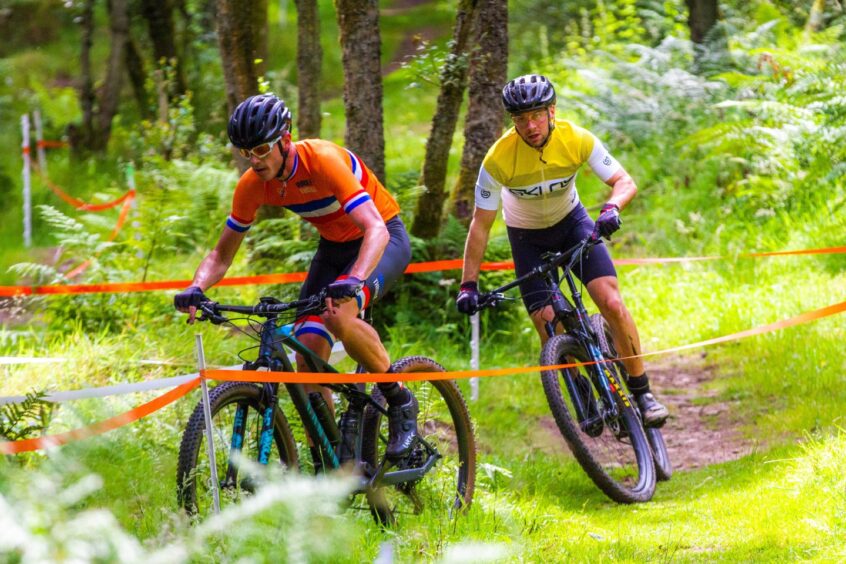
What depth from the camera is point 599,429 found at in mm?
6504

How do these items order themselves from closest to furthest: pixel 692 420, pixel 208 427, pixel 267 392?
pixel 208 427 < pixel 267 392 < pixel 692 420

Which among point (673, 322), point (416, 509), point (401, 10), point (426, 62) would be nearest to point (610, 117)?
point (673, 322)

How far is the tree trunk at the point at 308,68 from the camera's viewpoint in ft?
38.7

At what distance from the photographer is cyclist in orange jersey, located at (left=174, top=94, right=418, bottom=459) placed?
491cm

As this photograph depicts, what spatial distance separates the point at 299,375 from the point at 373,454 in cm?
80

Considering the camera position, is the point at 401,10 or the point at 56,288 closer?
the point at 56,288

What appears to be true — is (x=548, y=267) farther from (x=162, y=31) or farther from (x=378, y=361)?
(x=162, y=31)

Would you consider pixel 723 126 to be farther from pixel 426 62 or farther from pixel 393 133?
pixel 393 133

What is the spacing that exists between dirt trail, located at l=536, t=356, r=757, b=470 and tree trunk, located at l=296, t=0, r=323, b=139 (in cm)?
476

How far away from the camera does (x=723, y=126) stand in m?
11.6

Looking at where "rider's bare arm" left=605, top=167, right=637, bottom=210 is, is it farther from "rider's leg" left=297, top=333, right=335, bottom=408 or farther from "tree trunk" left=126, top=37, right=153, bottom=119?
"tree trunk" left=126, top=37, right=153, bottom=119

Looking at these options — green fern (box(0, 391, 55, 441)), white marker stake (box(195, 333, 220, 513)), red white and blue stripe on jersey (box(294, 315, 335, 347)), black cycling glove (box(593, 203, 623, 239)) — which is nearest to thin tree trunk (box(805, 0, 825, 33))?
black cycling glove (box(593, 203, 623, 239))

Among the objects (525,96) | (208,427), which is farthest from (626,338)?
(208,427)

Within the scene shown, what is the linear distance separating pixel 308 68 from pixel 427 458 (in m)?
7.36
